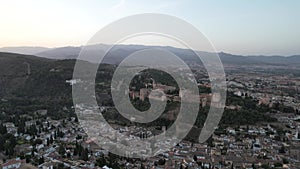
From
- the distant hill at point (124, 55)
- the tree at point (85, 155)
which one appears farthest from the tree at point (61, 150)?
the distant hill at point (124, 55)

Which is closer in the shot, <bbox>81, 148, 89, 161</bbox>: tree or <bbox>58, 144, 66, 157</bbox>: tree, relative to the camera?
<bbox>81, 148, 89, 161</bbox>: tree

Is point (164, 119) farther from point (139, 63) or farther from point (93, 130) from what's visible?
point (139, 63)

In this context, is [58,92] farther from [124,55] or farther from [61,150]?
[124,55]

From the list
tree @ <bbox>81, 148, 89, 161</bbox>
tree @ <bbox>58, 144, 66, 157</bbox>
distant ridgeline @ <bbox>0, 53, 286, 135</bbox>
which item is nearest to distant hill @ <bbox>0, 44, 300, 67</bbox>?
distant ridgeline @ <bbox>0, 53, 286, 135</bbox>

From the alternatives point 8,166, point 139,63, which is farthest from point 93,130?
point 139,63

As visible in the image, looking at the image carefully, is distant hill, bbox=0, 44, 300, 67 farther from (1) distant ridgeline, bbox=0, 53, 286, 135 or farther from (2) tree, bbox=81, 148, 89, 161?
(2) tree, bbox=81, 148, 89, 161

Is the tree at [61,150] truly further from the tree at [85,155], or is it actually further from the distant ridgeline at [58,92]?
the distant ridgeline at [58,92]

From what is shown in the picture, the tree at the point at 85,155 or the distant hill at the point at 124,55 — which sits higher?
the distant hill at the point at 124,55

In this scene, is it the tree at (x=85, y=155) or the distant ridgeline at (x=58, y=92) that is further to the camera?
the distant ridgeline at (x=58, y=92)

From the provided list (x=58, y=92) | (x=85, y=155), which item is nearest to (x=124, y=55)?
(x=58, y=92)

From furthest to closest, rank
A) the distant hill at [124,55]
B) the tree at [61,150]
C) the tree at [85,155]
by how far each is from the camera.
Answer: the distant hill at [124,55] → the tree at [61,150] → the tree at [85,155]

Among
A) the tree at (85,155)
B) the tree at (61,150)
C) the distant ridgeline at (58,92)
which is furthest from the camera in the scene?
the distant ridgeline at (58,92)
